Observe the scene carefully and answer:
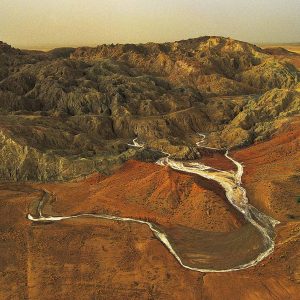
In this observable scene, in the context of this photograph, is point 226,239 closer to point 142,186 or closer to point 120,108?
point 142,186

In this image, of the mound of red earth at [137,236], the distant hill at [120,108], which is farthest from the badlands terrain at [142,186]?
the distant hill at [120,108]

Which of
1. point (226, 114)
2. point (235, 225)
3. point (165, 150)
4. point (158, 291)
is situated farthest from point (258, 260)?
point (226, 114)

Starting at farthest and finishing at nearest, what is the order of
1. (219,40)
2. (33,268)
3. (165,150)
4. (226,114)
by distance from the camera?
1. (219,40)
2. (226,114)
3. (165,150)
4. (33,268)

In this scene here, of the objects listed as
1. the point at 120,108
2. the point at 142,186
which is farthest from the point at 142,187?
the point at 120,108

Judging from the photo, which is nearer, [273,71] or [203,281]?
[203,281]

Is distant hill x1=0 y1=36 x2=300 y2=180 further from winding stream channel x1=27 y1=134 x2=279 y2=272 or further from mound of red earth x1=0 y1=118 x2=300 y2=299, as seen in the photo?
winding stream channel x1=27 y1=134 x2=279 y2=272

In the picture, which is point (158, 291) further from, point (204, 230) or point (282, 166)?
point (282, 166)
